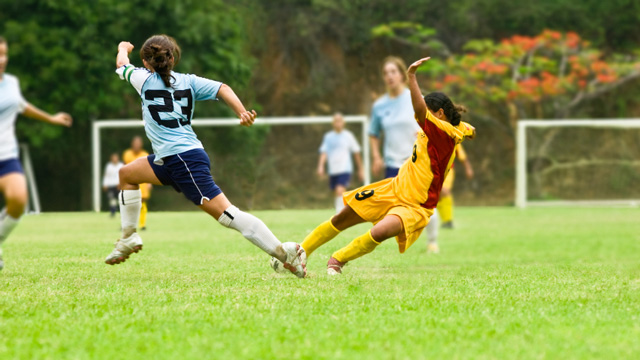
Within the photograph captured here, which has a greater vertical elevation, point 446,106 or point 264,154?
point 446,106

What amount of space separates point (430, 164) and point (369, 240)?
0.80 meters

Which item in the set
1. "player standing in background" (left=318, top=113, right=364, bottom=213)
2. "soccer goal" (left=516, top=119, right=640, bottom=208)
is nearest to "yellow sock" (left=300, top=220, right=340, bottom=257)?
"player standing in background" (left=318, top=113, right=364, bottom=213)

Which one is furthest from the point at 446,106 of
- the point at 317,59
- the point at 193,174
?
the point at 317,59

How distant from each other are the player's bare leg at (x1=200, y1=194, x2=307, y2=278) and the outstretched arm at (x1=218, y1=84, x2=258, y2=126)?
2.10ft

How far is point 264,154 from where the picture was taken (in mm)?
21922

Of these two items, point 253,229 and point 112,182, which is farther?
point 112,182

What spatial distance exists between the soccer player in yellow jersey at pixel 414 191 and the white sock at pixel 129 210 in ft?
5.21

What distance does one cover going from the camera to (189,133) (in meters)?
6.86

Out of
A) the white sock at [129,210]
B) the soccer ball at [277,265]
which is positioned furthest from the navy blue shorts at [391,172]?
the white sock at [129,210]

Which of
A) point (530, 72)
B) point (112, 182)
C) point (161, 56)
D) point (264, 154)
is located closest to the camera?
point (161, 56)

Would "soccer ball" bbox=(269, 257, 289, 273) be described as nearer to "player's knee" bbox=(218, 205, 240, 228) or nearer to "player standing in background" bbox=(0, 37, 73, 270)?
"player's knee" bbox=(218, 205, 240, 228)

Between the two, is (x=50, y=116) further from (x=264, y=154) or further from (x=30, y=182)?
(x=30, y=182)

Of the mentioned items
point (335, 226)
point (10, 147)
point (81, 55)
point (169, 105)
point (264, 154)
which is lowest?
point (335, 226)

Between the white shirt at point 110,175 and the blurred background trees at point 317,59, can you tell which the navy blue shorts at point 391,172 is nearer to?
the blurred background trees at point 317,59
